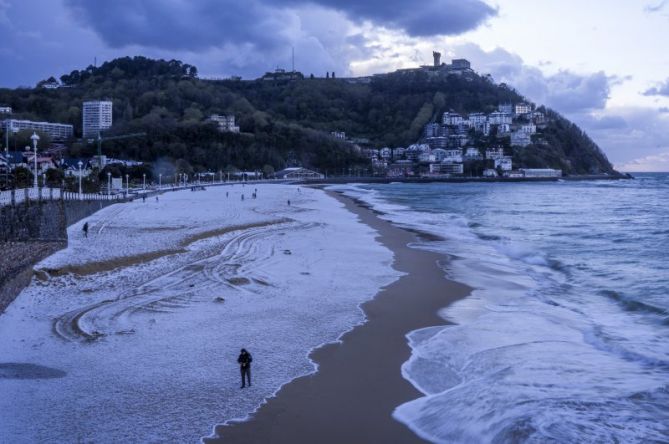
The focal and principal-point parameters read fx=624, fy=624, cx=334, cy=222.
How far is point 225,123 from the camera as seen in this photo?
449 ft

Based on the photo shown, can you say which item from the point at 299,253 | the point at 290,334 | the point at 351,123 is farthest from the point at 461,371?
the point at 351,123

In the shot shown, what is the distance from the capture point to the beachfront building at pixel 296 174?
4612 inches

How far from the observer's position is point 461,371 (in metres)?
9.25

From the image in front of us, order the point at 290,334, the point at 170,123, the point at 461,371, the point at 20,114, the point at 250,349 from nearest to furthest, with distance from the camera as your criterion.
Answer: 1. the point at 461,371
2. the point at 250,349
3. the point at 290,334
4. the point at 170,123
5. the point at 20,114

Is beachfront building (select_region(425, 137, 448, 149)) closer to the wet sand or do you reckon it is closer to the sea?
the sea

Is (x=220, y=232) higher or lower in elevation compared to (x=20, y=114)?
lower

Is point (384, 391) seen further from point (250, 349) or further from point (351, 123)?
point (351, 123)

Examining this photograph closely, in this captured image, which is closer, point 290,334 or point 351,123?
point 290,334

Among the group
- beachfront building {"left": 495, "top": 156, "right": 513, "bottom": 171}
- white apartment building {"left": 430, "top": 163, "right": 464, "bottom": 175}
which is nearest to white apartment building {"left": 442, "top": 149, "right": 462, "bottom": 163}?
white apartment building {"left": 430, "top": 163, "right": 464, "bottom": 175}

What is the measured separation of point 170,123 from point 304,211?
93.1m

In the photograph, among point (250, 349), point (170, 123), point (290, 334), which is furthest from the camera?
point (170, 123)

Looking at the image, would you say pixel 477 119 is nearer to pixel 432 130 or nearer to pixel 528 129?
pixel 432 130

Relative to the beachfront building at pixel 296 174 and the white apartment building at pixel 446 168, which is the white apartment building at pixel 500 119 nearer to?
the white apartment building at pixel 446 168

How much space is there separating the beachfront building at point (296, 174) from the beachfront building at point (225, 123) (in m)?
18.5
